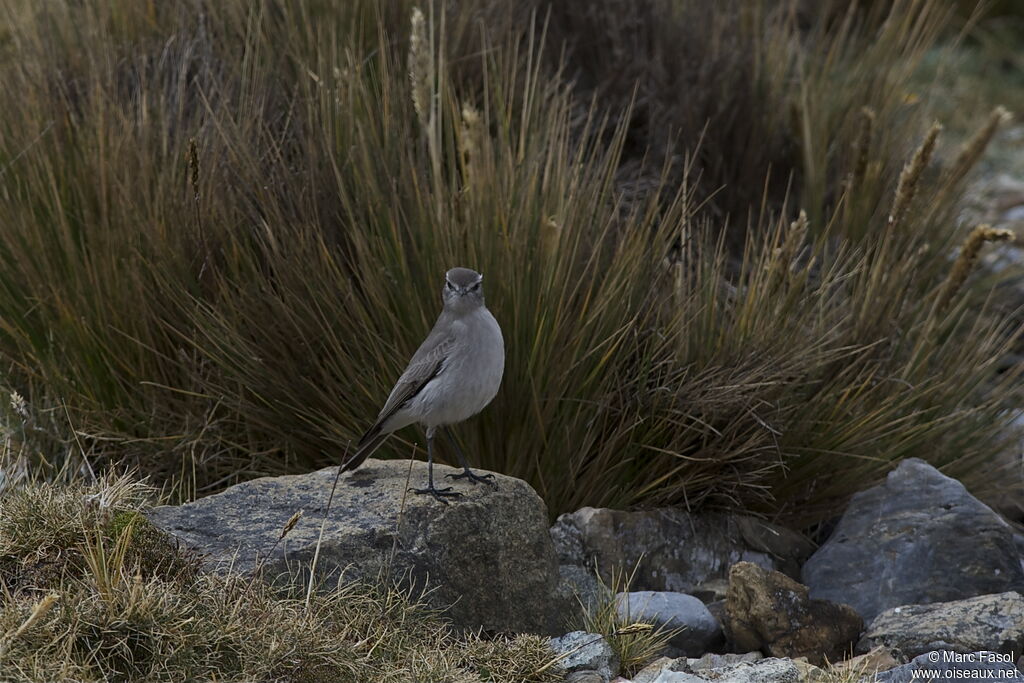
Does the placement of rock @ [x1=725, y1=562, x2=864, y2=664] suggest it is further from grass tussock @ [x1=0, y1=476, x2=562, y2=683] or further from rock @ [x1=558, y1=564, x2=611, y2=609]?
grass tussock @ [x1=0, y1=476, x2=562, y2=683]

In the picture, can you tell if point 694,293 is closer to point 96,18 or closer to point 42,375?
point 42,375

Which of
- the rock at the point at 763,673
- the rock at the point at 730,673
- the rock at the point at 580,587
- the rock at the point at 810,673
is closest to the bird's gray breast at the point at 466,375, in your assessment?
the rock at the point at 580,587

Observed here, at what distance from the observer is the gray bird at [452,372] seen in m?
3.79

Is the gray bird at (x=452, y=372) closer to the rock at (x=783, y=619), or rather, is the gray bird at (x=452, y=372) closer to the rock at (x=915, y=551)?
the rock at (x=783, y=619)

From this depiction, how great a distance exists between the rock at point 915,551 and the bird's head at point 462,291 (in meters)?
1.73

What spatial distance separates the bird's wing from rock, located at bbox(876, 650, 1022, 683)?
1.53m

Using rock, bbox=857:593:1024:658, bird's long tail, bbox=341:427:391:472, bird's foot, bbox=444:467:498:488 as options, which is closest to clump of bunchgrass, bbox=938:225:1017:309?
rock, bbox=857:593:1024:658

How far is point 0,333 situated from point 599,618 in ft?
9.30

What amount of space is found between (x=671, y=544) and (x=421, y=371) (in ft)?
4.40

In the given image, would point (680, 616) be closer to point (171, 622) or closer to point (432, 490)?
point (432, 490)

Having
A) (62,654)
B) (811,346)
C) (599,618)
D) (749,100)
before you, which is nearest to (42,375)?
(62,654)

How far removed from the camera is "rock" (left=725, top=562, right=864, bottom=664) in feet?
13.0

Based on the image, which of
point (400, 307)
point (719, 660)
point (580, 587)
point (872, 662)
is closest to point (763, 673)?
point (719, 660)

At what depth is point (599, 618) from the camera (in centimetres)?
377
